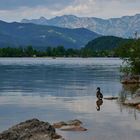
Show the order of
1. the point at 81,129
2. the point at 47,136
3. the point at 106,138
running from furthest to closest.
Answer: the point at 81,129
the point at 106,138
the point at 47,136

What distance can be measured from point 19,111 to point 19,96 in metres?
19.9

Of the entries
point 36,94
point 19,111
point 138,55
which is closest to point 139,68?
point 138,55

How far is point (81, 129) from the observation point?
38.7m

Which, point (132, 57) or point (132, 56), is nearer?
point (132, 57)

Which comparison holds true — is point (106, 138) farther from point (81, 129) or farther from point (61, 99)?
point (61, 99)

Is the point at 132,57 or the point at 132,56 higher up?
the point at 132,56

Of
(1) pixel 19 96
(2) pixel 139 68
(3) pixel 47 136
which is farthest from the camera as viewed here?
(2) pixel 139 68

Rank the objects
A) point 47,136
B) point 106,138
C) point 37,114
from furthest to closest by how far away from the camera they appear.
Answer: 1. point 37,114
2. point 106,138
3. point 47,136

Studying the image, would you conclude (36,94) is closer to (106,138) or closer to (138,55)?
(138,55)

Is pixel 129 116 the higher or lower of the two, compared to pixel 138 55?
lower

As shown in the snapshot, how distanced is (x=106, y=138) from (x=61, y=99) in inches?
1372

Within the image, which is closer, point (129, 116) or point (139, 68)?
point (129, 116)

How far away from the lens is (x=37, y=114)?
51.6 m

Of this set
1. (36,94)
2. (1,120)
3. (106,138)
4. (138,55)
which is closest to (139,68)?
(138,55)
